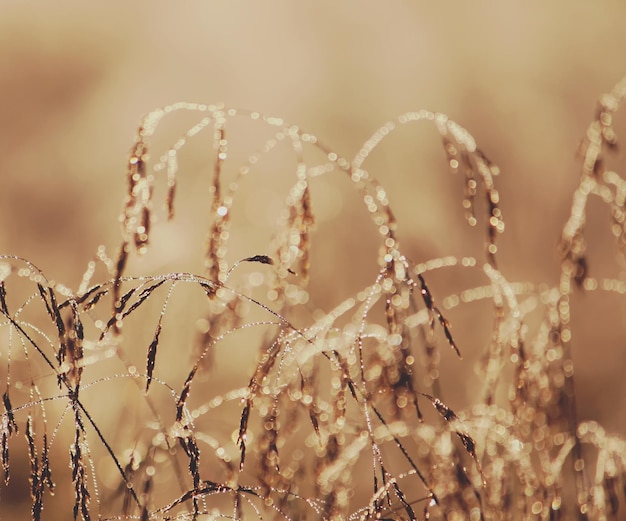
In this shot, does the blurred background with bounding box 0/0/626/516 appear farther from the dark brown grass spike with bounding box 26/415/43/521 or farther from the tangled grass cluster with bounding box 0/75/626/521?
the dark brown grass spike with bounding box 26/415/43/521

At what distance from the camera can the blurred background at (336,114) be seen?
309 centimetres

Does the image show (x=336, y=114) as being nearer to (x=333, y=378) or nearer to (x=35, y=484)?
(x=333, y=378)

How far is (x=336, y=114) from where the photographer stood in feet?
10.9

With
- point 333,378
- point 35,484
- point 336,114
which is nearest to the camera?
point 35,484

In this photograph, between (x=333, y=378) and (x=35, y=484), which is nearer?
(x=35, y=484)

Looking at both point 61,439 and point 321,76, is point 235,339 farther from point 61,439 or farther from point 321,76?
point 321,76

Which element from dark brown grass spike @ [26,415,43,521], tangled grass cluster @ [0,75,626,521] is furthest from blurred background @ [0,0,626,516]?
dark brown grass spike @ [26,415,43,521]

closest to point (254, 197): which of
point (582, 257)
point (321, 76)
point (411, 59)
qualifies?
point (321, 76)

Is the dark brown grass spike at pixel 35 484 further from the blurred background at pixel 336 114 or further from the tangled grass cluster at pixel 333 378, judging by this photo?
the blurred background at pixel 336 114

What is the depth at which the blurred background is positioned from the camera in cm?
309

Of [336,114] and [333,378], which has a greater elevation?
[336,114]

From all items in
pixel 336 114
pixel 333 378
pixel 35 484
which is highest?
pixel 336 114

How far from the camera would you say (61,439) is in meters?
2.65

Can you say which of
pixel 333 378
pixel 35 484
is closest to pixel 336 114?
pixel 333 378
